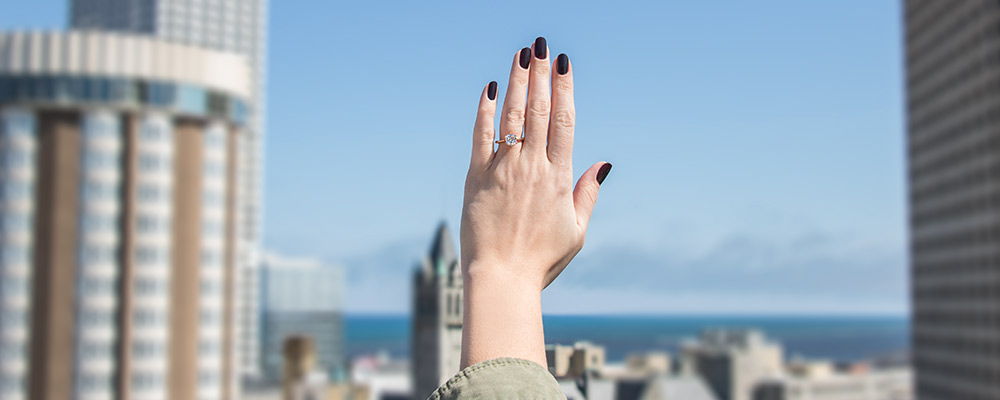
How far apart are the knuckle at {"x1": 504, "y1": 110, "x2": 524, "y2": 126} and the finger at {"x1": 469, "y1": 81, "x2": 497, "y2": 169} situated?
0.15 ft

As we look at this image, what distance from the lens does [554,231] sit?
227cm

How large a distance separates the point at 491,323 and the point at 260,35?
178294 millimetres

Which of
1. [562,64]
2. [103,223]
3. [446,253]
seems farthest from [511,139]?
[103,223]

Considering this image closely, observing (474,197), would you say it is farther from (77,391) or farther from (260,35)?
(260,35)

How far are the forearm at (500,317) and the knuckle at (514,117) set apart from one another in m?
0.39

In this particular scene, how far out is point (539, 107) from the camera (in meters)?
2.42

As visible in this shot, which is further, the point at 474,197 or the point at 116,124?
the point at 116,124

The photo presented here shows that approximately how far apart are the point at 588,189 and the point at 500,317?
1.59 ft

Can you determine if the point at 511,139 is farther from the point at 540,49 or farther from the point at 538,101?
the point at 540,49

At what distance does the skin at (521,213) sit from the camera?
6.91 feet

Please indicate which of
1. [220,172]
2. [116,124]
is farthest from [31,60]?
[220,172]

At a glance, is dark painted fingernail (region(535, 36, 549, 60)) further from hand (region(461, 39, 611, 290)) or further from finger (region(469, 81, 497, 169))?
finger (region(469, 81, 497, 169))

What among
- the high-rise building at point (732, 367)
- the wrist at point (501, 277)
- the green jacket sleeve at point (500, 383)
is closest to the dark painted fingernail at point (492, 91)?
the wrist at point (501, 277)

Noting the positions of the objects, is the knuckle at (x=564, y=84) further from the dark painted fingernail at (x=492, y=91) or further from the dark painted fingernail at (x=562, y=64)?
the dark painted fingernail at (x=492, y=91)
